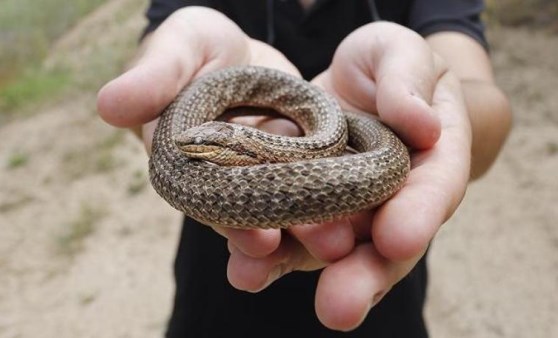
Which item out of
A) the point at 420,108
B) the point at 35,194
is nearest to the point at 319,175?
the point at 420,108

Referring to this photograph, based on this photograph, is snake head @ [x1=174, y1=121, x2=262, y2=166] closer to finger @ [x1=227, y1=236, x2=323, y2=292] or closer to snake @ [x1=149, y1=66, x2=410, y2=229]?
snake @ [x1=149, y1=66, x2=410, y2=229]

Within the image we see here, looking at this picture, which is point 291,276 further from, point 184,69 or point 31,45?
point 31,45

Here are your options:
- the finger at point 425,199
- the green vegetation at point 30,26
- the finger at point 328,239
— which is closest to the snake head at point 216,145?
the finger at point 328,239

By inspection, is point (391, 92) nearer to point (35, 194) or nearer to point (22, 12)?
point (35, 194)

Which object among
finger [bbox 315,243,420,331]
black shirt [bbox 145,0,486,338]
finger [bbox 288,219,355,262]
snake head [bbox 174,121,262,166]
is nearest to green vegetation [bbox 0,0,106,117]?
black shirt [bbox 145,0,486,338]

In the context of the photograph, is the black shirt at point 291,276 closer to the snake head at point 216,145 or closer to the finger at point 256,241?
the snake head at point 216,145

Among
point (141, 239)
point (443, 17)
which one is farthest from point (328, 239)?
point (141, 239)
